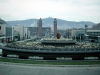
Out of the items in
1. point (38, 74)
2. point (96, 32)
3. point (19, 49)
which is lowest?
point (38, 74)

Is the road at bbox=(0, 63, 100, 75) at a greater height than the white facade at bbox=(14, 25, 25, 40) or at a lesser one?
lesser

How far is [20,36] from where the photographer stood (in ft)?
384

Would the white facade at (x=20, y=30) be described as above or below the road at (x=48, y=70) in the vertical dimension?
above

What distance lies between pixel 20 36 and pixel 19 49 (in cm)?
8344

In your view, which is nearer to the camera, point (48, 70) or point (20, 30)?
point (48, 70)

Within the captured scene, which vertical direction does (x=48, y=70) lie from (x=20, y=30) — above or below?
below

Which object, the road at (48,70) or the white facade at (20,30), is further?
the white facade at (20,30)

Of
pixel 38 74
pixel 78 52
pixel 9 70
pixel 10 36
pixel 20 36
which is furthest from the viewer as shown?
pixel 20 36

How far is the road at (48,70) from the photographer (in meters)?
21.4

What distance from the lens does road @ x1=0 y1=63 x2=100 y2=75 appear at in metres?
21.4

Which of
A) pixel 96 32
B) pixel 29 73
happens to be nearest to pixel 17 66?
pixel 29 73

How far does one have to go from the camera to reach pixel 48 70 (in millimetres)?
22859

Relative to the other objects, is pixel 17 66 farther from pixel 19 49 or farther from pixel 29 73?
pixel 19 49

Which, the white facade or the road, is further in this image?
the white facade
